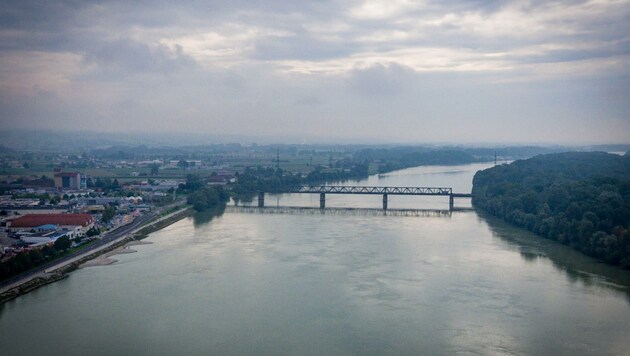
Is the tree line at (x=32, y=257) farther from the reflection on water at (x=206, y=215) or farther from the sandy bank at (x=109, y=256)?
the reflection on water at (x=206, y=215)

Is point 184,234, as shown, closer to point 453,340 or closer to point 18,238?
point 18,238

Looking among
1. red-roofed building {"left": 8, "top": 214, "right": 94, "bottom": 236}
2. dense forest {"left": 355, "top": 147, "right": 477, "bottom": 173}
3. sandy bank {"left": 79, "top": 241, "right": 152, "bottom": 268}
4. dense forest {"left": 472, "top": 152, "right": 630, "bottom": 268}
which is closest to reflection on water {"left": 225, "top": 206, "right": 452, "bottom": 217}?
dense forest {"left": 472, "top": 152, "right": 630, "bottom": 268}

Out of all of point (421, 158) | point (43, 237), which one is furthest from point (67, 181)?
point (421, 158)

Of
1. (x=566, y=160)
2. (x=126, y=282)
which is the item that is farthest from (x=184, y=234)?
(x=566, y=160)

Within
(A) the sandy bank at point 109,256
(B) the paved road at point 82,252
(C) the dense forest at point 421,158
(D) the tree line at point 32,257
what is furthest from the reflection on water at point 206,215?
(C) the dense forest at point 421,158

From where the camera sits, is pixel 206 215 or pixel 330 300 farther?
pixel 206 215

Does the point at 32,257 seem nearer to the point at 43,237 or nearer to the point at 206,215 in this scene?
the point at 43,237
